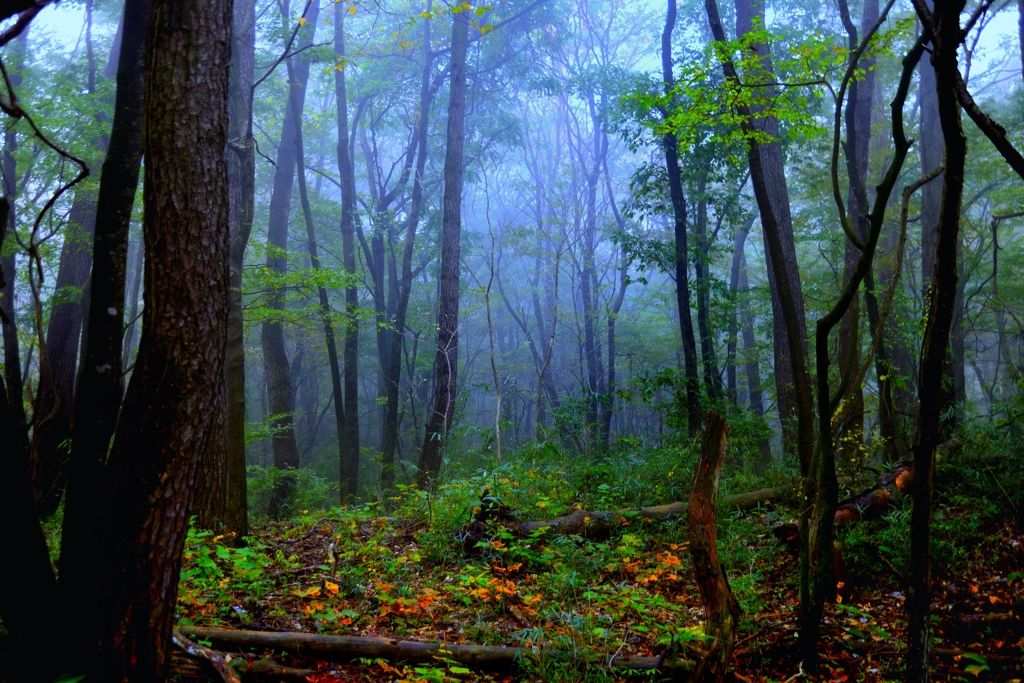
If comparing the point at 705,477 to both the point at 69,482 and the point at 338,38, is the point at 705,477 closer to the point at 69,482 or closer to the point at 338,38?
the point at 69,482

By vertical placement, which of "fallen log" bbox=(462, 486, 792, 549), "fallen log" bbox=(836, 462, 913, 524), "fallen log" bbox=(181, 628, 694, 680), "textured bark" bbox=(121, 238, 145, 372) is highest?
"textured bark" bbox=(121, 238, 145, 372)

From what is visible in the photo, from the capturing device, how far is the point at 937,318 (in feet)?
9.34

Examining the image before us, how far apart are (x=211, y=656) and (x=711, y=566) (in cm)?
277

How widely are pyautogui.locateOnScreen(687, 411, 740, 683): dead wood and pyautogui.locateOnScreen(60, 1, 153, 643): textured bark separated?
2979mm

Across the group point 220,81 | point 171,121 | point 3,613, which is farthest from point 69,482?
point 220,81

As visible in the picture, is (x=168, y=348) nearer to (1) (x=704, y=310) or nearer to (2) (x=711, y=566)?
(2) (x=711, y=566)

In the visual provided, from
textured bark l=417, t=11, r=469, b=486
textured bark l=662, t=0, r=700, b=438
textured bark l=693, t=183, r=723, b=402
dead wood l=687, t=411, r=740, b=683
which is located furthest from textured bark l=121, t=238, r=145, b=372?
textured bark l=693, t=183, r=723, b=402

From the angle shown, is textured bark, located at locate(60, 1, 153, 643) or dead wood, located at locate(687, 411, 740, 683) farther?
dead wood, located at locate(687, 411, 740, 683)

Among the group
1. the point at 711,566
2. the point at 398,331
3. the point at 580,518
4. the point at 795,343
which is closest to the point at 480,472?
the point at 580,518

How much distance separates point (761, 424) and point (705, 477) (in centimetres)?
595

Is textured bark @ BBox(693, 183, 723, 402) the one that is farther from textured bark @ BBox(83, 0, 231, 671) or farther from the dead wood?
textured bark @ BBox(83, 0, 231, 671)

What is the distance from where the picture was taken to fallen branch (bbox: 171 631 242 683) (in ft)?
10.5

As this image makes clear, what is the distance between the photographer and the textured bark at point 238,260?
6.16 meters

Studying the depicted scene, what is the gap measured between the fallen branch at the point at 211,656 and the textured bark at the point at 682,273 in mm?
7224
